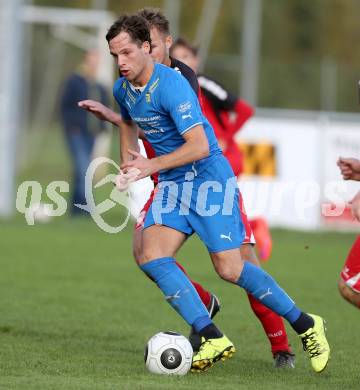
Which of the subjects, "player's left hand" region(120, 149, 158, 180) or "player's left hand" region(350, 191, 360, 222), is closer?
"player's left hand" region(120, 149, 158, 180)

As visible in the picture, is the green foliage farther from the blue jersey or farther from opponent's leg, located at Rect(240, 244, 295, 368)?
the blue jersey

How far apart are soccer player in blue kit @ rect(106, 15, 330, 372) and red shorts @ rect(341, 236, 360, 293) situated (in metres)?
0.36

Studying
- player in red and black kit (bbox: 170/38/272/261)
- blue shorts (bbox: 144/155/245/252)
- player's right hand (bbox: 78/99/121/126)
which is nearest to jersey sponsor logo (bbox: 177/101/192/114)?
blue shorts (bbox: 144/155/245/252)

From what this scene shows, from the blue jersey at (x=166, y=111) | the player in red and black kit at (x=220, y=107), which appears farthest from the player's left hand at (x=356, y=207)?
the player in red and black kit at (x=220, y=107)

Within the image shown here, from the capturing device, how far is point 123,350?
273 inches

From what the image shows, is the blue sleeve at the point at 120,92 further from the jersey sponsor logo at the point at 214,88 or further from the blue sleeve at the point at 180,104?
the jersey sponsor logo at the point at 214,88

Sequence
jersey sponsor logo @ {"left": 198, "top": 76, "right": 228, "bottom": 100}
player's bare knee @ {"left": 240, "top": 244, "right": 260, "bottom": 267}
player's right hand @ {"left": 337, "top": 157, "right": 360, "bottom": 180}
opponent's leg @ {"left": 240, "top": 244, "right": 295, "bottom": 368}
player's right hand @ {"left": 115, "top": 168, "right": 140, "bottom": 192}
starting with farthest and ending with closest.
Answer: jersey sponsor logo @ {"left": 198, "top": 76, "right": 228, "bottom": 100}
player's bare knee @ {"left": 240, "top": 244, "right": 260, "bottom": 267}
opponent's leg @ {"left": 240, "top": 244, "right": 295, "bottom": 368}
player's right hand @ {"left": 337, "top": 157, "right": 360, "bottom": 180}
player's right hand @ {"left": 115, "top": 168, "right": 140, "bottom": 192}

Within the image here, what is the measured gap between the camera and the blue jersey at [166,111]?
6121 mm

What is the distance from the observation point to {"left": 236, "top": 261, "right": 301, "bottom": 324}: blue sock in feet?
20.7

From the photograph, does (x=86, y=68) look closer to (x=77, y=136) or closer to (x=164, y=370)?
(x=77, y=136)

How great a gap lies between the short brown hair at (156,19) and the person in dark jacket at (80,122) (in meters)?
8.93

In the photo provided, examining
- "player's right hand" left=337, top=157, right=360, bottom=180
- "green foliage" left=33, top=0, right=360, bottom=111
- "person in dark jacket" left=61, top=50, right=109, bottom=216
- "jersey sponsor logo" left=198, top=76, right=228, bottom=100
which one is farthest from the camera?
"green foliage" left=33, top=0, right=360, bottom=111

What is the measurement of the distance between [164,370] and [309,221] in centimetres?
1001

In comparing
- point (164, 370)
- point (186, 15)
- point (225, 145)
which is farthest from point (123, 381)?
point (186, 15)
